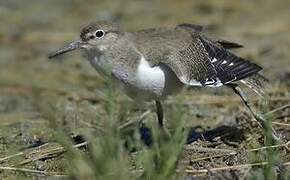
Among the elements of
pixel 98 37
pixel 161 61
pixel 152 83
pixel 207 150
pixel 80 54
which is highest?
pixel 80 54

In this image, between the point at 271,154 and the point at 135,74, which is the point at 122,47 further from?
the point at 271,154

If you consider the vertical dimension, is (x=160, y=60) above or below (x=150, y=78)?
above

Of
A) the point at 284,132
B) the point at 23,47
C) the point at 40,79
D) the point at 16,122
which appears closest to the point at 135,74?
the point at 284,132

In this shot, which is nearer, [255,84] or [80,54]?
[255,84]

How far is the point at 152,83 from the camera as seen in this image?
17.2ft

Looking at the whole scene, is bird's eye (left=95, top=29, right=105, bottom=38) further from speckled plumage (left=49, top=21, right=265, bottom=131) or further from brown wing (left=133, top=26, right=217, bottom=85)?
brown wing (left=133, top=26, right=217, bottom=85)

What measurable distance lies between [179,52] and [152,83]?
1.52ft

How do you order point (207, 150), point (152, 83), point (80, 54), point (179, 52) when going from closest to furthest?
1. point (152, 83)
2. point (207, 150)
3. point (179, 52)
4. point (80, 54)

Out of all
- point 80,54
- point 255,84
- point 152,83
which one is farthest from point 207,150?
point 80,54

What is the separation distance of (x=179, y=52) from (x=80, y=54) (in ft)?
13.7

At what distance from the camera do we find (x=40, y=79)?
859cm

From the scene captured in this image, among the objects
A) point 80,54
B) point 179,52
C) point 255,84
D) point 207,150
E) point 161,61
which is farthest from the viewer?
point 80,54

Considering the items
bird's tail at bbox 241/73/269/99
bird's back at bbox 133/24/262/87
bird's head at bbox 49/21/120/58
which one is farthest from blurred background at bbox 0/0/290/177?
bird's back at bbox 133/24/262/87

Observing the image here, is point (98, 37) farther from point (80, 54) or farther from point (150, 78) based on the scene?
point (80, 54)
